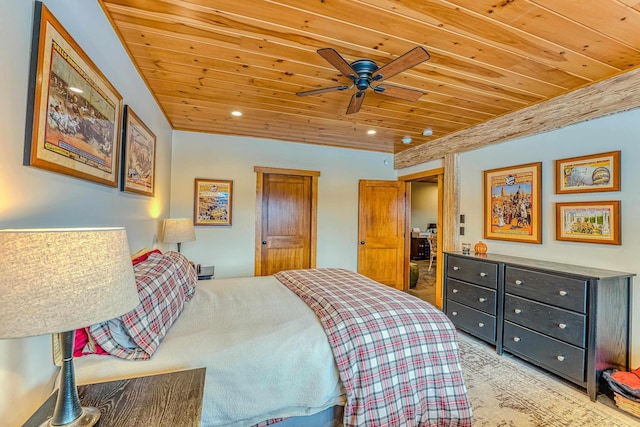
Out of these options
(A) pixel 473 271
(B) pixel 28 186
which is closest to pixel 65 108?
(B) pixel 28 186

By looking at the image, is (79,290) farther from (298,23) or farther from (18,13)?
(298,23)

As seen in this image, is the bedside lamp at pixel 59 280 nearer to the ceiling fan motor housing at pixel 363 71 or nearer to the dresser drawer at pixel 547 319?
the ceiling fan motor housing at pixel 363 71

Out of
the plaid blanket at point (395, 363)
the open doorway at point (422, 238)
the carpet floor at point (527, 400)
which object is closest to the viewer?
the plaid blanket at point (395, 363)

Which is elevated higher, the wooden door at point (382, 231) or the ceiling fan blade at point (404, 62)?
the ceiling fan blade at point (404, 62)

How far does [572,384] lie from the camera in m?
2.32

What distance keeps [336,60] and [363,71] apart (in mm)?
402

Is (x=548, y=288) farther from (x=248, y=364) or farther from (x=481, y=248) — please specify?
(x=248, y=364)

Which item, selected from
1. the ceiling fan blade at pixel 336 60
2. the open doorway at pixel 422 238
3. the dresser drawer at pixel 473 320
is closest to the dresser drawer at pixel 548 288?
the dresser drawer at pixel 473 320

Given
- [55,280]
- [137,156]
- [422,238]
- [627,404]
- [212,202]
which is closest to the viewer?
[55,280]

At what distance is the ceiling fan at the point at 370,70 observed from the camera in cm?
174

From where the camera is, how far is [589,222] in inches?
100.0

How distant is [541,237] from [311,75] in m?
2.66

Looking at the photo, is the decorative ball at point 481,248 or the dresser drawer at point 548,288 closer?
the dresser drawer at point 548,288

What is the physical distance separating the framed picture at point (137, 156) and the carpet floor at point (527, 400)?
287cm
